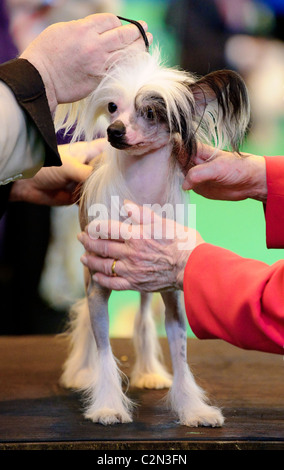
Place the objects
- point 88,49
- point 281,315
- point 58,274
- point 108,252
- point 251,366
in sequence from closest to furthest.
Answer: point 281,315
point 88,49
point 108,252
point 251,366
point 58,274

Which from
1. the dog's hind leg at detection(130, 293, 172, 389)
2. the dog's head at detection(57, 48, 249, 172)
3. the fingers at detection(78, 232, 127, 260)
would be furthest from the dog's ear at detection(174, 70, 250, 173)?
the dog's hind leg at detection(130, 293, 172, 389)

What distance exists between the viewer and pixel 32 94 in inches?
38.4

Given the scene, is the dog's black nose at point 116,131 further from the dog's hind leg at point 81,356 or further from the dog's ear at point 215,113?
the dog's hind leg at point 81,356

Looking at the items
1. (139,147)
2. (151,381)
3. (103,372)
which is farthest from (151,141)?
(151,381)

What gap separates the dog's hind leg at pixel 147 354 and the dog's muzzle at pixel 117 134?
0.71 m

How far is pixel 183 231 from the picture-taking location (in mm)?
1170

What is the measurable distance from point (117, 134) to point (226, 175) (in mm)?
279

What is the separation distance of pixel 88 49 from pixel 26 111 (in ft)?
0.77

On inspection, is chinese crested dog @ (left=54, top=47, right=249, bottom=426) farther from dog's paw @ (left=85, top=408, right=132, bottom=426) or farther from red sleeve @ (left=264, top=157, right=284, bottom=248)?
red sleeve @ (left=264, top=157, right=284, bottom=248)

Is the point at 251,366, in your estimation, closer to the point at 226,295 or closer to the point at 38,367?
the point at 38,367

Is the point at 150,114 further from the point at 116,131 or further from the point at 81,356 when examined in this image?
the point at 81,356

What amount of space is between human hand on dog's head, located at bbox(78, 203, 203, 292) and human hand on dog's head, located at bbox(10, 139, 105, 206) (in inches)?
15.9

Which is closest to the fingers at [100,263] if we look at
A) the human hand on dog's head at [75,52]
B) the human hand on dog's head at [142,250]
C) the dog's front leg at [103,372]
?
the human hand on dog's head at [142,250]

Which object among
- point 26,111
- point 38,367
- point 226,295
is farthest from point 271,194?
point 38,367
